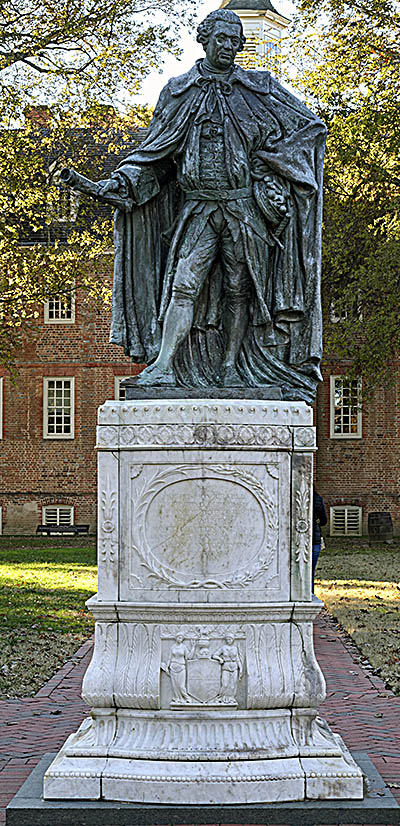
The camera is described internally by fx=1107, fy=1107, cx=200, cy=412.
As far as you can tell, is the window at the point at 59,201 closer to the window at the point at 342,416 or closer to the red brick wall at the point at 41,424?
the red brick wall at the point at 41,424

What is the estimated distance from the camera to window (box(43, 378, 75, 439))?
33.1m

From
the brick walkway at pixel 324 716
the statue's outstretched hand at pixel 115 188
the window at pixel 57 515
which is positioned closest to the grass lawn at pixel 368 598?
the brick walkway at pixel 324 716

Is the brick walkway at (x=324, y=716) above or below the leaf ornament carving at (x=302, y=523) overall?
below

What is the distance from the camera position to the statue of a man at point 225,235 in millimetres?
6277

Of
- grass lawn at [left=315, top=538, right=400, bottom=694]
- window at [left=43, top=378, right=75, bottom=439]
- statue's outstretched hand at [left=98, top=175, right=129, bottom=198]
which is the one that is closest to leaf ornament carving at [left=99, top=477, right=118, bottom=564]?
statue's outstretched hand at [left=98, top=175, right=129, bottom=198]

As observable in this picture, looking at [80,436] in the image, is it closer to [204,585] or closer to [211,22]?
[211,22]

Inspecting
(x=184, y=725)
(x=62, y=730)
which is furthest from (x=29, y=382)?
(x=184, y=725)

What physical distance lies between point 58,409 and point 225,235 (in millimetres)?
27140

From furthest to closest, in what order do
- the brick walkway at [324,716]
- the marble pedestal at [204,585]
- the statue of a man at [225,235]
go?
the brick walkway at [324,716], the statue of a man at [225,235], the marble pedestal at [204,585]

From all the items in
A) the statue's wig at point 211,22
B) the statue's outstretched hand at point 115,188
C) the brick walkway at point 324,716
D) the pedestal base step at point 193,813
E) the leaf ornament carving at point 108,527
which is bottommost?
the brick walkway at point 324,716

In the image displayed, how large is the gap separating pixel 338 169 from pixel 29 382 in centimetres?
1413

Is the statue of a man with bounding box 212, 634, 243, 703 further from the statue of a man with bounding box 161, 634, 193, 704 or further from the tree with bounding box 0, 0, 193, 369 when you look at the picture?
the tree with bounding box 0, 0, 193, 369

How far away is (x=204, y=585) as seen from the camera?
5.73 m

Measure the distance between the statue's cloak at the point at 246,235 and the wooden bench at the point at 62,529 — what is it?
997 inches
